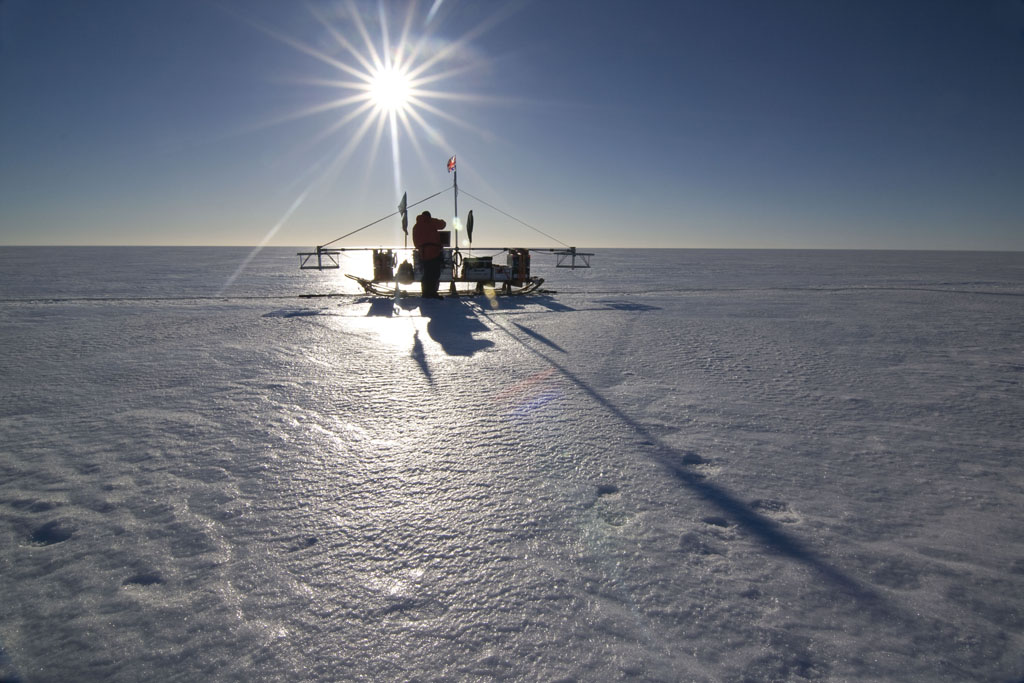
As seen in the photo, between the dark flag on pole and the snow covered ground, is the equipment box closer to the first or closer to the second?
the dark flag on pole

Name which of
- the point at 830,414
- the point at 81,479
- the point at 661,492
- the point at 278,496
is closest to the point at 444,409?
the point at 278,496

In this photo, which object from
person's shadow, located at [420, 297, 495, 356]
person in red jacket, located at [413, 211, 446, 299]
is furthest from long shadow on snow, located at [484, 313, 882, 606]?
person in red jacket, located at [413, 211, 446, 299]

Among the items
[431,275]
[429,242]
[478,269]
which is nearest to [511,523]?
[429,242]

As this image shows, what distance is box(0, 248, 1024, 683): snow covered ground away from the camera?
1.97 metres

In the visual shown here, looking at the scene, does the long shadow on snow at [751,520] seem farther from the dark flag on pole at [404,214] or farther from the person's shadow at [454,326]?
the dark flag on pole at [404,214]

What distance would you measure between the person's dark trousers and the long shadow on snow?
41.6ft

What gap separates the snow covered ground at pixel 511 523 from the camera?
1968 millimetres

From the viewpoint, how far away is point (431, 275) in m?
16.1

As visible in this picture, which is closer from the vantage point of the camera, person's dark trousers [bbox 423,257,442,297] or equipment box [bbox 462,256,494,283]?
person's dark trousers [bbox 423,257,442,297]

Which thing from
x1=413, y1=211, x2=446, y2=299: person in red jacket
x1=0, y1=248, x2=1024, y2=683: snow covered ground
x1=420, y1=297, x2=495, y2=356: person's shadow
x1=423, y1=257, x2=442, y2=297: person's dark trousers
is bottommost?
x1=0, y1=248, x2=1024, y2=683: snow covered ground

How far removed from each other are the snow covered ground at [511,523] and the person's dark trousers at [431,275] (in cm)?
978

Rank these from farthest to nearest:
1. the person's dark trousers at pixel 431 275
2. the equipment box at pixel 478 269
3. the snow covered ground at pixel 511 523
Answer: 1. the equipment box at pixel 478 269
2. the person's dark trousers at pixel 431 275
3. the snow covered ground at pixel 511 523

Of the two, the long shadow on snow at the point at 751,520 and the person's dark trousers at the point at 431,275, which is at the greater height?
the person's dark trousers at the point at 431,275

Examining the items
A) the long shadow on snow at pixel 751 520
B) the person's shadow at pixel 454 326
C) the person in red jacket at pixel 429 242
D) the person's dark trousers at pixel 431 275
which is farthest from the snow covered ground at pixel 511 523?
the person's dark trousers at pixel 431 275
